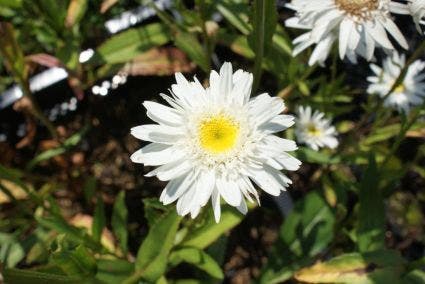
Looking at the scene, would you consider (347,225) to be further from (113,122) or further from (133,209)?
(113,122)

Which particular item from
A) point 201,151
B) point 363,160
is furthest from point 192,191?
point 363,160

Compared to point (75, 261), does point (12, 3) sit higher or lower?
higher

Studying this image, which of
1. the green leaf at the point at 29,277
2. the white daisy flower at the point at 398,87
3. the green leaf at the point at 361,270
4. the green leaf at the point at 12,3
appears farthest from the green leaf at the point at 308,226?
the green leaf at the point at 12,3

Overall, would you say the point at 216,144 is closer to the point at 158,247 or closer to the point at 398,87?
the point at 158,247

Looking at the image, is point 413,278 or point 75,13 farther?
point 75,13

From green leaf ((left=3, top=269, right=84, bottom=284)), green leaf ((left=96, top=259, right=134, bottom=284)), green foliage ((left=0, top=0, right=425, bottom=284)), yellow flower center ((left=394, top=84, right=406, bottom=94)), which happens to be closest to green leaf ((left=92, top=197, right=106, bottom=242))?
green foliage ((left=0, top=0, right=425, bottom=284))

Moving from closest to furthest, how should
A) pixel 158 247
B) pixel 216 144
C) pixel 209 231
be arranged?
1. pixel 216 144
2. pixel 158 247
3. pixel 209 231

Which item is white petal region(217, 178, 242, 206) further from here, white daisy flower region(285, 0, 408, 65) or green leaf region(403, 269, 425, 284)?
green leaf region(403, 269, 425, 284)

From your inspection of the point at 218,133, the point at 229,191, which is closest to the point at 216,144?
the point at 218,133

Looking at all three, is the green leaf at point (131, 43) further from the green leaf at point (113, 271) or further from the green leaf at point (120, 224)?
the green leaf at point (113, 271)
